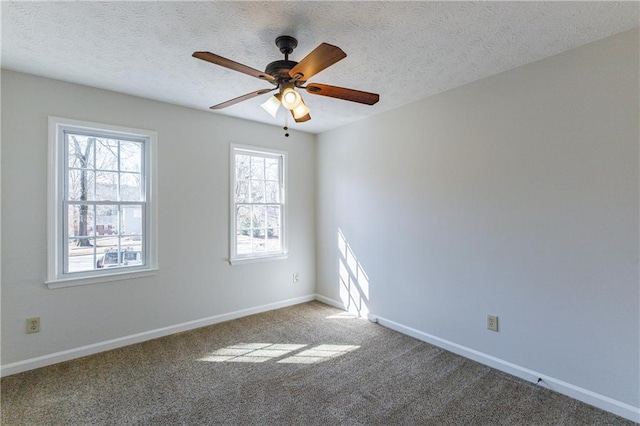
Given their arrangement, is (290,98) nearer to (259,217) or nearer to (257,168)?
(257,168)

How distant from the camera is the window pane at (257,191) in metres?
4.11

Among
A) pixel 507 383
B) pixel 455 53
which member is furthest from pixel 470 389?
pixel 455 53

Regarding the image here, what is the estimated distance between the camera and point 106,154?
3080 millimetres

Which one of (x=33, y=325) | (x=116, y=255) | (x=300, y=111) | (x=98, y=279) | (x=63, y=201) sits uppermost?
(x=300, y=111)

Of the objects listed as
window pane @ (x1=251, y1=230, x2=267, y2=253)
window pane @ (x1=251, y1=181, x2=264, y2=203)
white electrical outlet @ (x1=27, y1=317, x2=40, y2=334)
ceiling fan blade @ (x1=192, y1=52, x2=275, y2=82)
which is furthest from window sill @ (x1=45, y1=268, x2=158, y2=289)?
ceiling fan blade @ (x1=192, y1=52, x2=275, y2=82)

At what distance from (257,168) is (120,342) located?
2443mm

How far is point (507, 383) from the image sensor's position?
2.41m

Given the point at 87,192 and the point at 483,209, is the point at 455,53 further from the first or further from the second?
the point at 87,192

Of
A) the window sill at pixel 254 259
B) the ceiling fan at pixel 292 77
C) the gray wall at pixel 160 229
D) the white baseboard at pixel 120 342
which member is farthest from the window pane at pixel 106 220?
the ceiling fan at pixel 292 77

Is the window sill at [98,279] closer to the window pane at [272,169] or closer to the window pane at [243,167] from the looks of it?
the window pane at [243,167]

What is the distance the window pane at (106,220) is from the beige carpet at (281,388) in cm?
115

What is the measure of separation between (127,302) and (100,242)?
25.7 inches

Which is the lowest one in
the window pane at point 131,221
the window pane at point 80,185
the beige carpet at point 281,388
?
the beige carpet at point 281,388

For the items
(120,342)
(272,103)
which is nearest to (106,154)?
(120,342)
